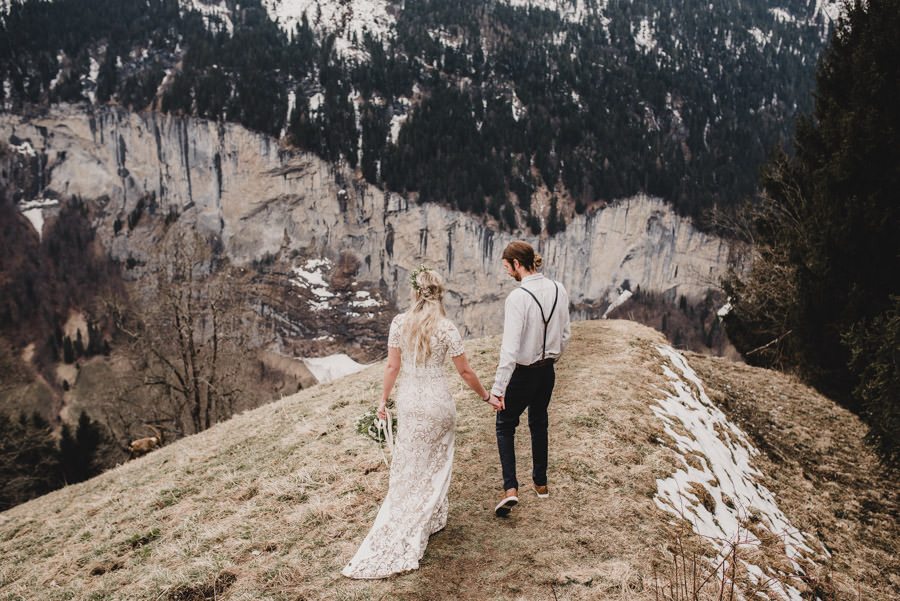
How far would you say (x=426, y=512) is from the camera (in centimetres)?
496

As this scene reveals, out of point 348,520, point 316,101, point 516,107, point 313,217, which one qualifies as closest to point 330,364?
point 313,217

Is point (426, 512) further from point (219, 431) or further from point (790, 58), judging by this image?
point (790, 58)

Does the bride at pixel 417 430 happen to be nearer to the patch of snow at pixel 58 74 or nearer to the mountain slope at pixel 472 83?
the mountain slope at pixel 472 83

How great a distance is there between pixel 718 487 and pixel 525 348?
378 cm

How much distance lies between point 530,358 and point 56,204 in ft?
476

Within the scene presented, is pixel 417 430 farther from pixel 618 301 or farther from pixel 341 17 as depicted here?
pixel 341 17

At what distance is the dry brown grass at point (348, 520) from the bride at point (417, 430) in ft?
0.74

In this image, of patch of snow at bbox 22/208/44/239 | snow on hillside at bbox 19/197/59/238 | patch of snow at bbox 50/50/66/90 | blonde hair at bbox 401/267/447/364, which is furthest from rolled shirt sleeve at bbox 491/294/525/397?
patch of snow at bbox 50/50/66/90

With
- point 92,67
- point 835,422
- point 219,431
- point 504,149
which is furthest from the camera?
point 92,67

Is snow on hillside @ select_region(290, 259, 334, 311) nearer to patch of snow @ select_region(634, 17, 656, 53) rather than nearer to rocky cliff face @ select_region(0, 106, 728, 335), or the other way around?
rocky cliff face @ select_region(0, 106, 728, 335)

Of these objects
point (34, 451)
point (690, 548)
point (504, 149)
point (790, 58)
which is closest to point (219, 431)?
point (690, 548)

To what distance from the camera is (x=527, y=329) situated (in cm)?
518

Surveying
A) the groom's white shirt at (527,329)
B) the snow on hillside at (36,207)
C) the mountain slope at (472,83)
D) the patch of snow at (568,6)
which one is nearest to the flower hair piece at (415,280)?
the groom's white shirt at (527,329)

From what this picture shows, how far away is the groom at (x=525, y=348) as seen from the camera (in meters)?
5.13
